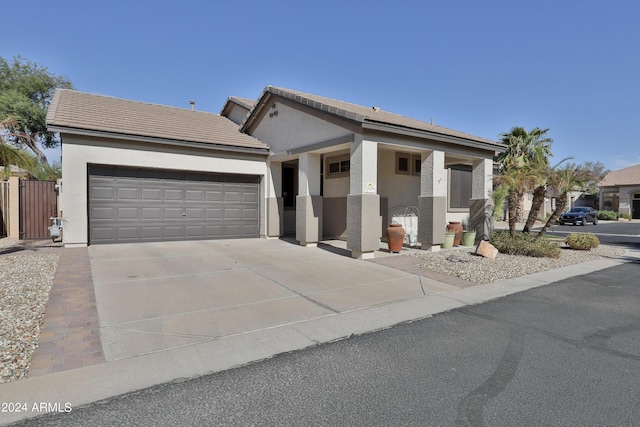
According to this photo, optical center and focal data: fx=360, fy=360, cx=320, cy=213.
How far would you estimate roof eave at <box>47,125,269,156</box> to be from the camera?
11.1m

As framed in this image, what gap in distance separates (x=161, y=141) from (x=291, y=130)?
4647mm

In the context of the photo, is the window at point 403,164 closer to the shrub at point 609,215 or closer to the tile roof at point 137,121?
the tile roof at point 137,121

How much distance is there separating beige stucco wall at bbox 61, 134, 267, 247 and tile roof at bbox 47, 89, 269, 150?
1.39 ft

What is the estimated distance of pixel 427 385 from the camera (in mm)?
3531

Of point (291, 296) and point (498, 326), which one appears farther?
point (291, 296)

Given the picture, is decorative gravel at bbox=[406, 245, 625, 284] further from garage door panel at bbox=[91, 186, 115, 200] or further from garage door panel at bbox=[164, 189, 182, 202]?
garage door panel at bbox=[91, 186, 115, 200]

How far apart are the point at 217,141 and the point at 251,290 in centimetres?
Answer: 876

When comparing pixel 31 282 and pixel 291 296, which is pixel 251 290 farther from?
pixel 31 282

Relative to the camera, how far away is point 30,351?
4.11 meters

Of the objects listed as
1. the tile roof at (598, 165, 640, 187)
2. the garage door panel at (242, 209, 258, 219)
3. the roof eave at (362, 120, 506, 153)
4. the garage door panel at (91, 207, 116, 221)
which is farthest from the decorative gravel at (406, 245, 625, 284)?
the tile roof at (598, 165, 640, 187)

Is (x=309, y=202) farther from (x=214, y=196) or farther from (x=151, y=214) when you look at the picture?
(x=151, y=214)

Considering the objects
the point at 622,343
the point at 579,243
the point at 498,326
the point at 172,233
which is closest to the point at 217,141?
the point at 172,233

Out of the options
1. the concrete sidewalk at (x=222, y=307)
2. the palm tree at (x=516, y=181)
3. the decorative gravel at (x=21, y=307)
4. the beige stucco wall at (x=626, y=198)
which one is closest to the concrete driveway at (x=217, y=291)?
the concrete sidewalk at (x=222, y=307)

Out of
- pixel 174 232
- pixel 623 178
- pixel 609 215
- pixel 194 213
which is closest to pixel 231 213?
pixel 194 213
